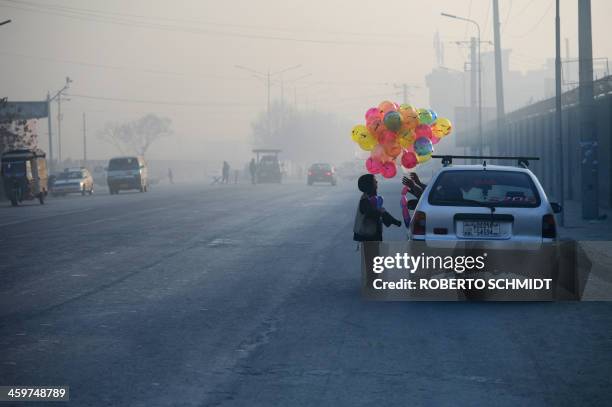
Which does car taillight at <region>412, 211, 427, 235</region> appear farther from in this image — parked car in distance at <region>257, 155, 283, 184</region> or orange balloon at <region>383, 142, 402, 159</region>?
parked car in distance at <region>257, 155, 283, 184</region>

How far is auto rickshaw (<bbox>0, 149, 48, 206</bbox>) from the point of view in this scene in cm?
4338

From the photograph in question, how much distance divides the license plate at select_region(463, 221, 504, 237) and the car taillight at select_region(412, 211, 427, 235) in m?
0.49

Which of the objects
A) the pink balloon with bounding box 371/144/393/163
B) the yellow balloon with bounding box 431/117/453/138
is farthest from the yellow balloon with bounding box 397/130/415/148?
the yellow balloon with bounding box 431/117/453/138

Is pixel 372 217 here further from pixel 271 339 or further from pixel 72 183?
pixel 72 183

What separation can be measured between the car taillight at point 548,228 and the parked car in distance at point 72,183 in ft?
159

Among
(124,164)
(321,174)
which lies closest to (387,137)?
(124,164)

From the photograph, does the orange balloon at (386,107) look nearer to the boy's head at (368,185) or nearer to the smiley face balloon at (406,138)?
the smiley face balloon at (406,138)

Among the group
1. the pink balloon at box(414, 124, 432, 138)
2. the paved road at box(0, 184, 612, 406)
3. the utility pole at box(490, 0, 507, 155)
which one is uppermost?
the utility pole at box(490, 0, 507, 155)

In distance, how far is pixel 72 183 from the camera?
56.5 m

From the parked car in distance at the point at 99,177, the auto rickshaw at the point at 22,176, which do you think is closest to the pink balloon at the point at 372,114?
the auto rickshaw at the point at 22,176

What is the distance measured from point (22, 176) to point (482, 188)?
35.8 metres

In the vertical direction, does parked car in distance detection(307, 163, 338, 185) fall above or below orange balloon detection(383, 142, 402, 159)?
below

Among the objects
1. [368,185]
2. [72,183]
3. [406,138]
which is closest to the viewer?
[368,185]

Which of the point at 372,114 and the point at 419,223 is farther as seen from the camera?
the point at 372,114
